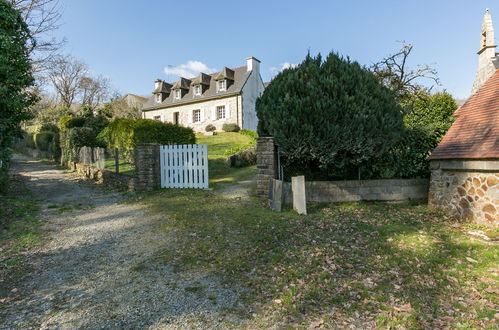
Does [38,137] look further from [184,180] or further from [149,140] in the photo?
[184,180]

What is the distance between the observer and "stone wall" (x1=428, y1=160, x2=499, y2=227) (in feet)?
18.4

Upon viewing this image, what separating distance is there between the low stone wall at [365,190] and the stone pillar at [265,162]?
528 millimetres

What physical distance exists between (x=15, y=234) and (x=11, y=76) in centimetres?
443

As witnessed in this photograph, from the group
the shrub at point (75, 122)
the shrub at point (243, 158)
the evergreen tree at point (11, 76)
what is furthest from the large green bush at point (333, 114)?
the shrub at point (75, 122)

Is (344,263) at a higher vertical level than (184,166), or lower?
lower

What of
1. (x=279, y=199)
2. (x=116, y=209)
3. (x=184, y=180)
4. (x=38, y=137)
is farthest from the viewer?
(x=38, y=137)

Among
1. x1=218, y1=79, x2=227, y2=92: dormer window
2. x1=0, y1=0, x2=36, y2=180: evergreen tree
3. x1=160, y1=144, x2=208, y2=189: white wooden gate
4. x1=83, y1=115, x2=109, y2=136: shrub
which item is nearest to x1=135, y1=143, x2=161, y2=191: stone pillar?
x1=160, y1=144, x2=208, y2=189: white wooden gate

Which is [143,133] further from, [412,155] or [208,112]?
[208,112]

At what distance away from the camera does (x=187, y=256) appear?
4320 millimetres

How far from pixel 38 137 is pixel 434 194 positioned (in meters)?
30.2

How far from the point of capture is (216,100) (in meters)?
31.1

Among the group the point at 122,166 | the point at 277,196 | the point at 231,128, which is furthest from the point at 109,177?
the point at 231,128

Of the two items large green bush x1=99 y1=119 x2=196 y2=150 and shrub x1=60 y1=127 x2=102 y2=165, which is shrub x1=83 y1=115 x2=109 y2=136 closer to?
shrub x1=60 y1=127 x2=102 y2=165

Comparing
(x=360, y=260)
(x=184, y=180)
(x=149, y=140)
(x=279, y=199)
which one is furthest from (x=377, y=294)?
(x=149, y=140)
